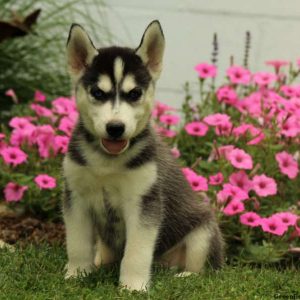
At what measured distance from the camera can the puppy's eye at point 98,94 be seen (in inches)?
161

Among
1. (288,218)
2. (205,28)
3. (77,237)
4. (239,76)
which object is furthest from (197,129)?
(205,28)

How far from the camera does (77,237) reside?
440 cm

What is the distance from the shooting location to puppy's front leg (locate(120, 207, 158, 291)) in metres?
4.23

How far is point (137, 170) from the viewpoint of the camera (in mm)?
4301

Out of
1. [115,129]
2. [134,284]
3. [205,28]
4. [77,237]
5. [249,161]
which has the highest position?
[115,129]

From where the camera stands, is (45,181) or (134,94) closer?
(134,94)

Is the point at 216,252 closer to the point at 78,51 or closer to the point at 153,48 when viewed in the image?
the point at 153,48

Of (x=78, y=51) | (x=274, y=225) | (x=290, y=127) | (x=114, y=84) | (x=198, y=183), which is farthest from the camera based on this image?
(x=290, y=127)

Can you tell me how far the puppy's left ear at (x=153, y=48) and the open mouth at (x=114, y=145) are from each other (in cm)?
47

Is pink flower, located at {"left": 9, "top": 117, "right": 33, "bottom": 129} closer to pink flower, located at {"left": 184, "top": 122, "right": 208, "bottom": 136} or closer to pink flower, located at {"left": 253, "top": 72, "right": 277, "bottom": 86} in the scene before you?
pink flower, located at {"left": 184, "top": 122, "right": 208, "bottom": 136}

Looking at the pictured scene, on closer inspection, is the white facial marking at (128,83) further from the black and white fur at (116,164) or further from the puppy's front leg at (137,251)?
the puppy's front leg at (137,251)

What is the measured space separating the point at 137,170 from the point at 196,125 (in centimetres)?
186

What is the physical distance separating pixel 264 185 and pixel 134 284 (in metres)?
1.57

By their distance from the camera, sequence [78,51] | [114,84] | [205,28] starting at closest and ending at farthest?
1. [114,84]
2. [78,51]
3. [205,28]
